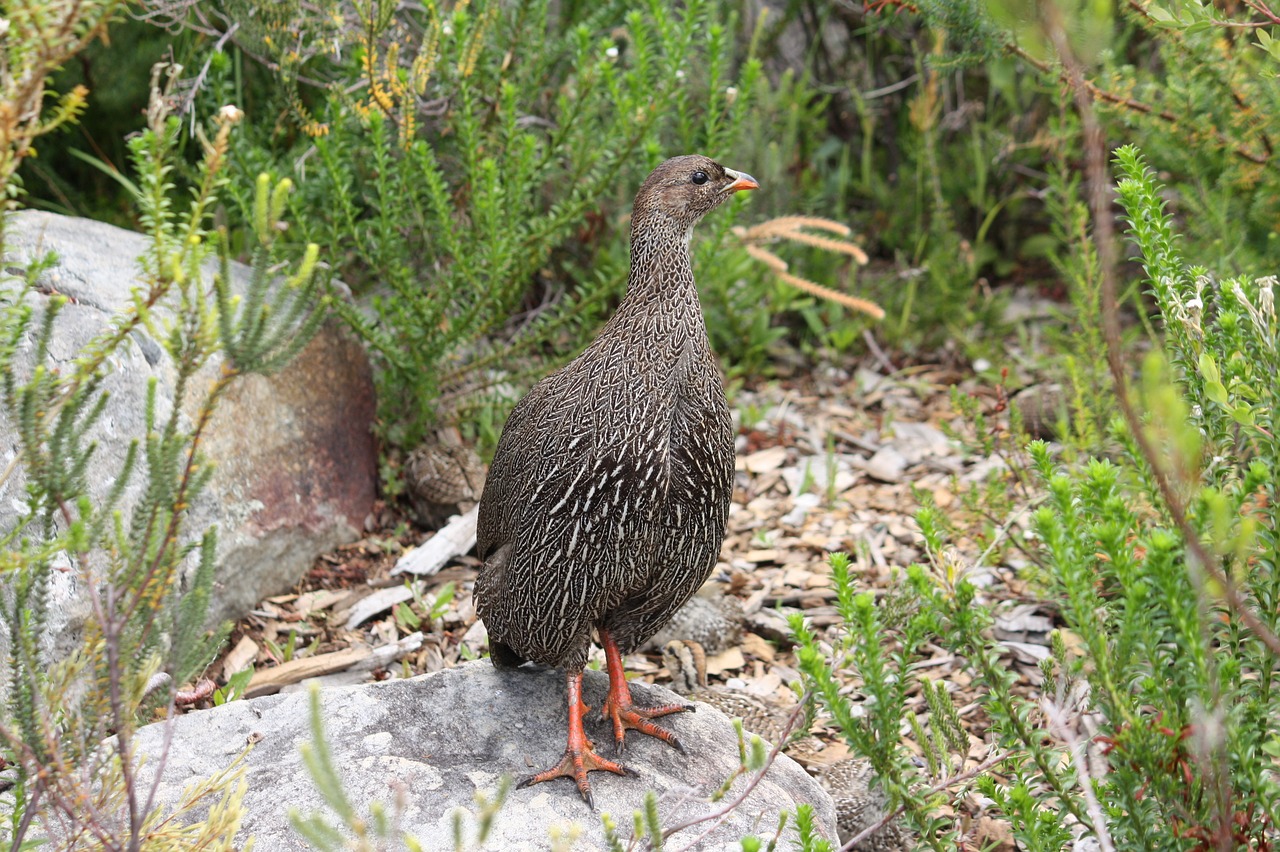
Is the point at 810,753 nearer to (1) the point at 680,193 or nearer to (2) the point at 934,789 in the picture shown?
(2) the point at 934,789

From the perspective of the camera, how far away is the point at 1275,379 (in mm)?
2324

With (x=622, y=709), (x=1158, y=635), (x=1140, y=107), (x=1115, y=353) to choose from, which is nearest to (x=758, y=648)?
(x=622, y=709)

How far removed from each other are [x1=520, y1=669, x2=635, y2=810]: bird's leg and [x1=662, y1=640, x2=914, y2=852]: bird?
0.49 m

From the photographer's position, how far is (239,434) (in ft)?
13.6

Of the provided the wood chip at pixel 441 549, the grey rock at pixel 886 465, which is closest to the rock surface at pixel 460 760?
the wood chip at pixel 441 549

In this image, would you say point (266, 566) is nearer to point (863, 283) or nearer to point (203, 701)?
point (203, 701)

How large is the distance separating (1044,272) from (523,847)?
5546 mm

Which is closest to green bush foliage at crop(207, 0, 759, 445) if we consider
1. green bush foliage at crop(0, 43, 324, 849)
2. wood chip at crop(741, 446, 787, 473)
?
wood chip at crop(741, 446, 787, 473)

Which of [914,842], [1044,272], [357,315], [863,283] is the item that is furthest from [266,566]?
[1044,272]

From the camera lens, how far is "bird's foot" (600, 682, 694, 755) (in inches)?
129

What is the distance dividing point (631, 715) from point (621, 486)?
759mm

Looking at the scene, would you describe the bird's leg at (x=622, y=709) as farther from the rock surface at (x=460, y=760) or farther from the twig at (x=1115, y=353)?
the twig at (x=1115, y=353)

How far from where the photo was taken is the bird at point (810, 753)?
327 centimetres

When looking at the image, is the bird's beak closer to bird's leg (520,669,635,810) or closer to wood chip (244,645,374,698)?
bird's leg (520,669,635,810)
